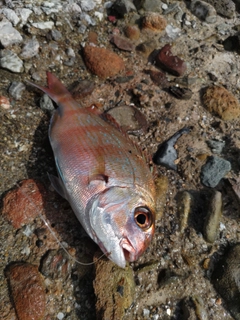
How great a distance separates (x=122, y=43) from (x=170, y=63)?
763 millimetres

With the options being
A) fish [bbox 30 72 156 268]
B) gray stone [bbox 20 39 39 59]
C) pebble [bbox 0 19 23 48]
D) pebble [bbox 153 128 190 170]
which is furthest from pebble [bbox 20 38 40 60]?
pebble [bbox 153 128 190 170]

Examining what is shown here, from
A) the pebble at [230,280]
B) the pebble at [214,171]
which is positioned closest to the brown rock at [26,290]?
the pebble at [230,280]

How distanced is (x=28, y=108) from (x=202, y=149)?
7.08ft

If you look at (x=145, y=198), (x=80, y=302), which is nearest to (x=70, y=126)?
(x=145, y=198)

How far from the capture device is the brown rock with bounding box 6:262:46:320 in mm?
2926

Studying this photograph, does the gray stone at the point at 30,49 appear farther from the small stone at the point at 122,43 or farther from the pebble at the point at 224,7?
the pebble at the point at 224,7

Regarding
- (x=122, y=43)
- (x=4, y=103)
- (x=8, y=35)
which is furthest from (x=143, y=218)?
(x=8, y=35)

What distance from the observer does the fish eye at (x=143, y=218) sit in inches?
118

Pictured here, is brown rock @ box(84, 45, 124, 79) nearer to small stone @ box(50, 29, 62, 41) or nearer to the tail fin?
small stone @ box(50, 29, 62, 41)

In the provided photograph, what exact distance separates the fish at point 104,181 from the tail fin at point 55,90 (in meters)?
0.14

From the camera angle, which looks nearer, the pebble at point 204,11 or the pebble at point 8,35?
the pebble at point 8,35

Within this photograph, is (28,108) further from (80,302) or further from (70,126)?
(80,302)

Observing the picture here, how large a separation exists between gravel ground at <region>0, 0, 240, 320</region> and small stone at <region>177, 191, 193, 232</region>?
12 millimetres

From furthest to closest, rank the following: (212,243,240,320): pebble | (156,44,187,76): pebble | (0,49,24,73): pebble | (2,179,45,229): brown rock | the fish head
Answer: (156,44,187,76): pebble → (0,49,24,73): pebble → (2,179,45,229): brown rock → (212,243,240,320): pebble → the fish head
